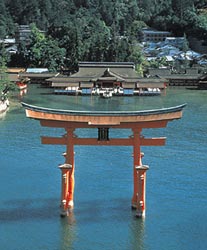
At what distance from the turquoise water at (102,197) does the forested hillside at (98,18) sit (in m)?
24.5

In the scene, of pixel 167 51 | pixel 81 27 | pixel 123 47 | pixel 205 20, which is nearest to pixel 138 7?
pixel 205 20

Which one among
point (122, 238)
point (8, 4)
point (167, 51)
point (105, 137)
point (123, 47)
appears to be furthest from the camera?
point (8, 4)

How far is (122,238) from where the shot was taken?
1216cm

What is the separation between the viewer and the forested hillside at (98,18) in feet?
153

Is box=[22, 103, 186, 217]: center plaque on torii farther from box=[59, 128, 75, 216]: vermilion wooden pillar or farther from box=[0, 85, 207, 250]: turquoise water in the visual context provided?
box=[0, 85, 207, 250]: turquoise water

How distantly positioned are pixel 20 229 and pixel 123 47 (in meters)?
32.2

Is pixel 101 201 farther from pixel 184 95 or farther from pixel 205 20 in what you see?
pixel 205 20

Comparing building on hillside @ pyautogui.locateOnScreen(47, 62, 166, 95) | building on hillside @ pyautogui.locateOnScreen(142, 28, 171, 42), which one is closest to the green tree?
building on hillside @ pyautogui.locateOnScreen(47, 62, 166, 95)

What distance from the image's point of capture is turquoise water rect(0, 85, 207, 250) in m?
12.1

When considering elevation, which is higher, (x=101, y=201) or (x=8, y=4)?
(x=8, y=4)

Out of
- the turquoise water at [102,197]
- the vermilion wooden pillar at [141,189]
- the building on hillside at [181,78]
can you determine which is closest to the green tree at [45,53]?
the building on hillside at [181,78]

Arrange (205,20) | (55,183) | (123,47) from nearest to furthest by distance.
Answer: (55,183) → (123,47) → (205,20)

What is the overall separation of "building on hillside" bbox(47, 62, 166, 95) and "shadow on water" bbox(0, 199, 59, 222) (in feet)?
70.7

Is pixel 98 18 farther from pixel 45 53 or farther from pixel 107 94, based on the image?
pixel 107 94
